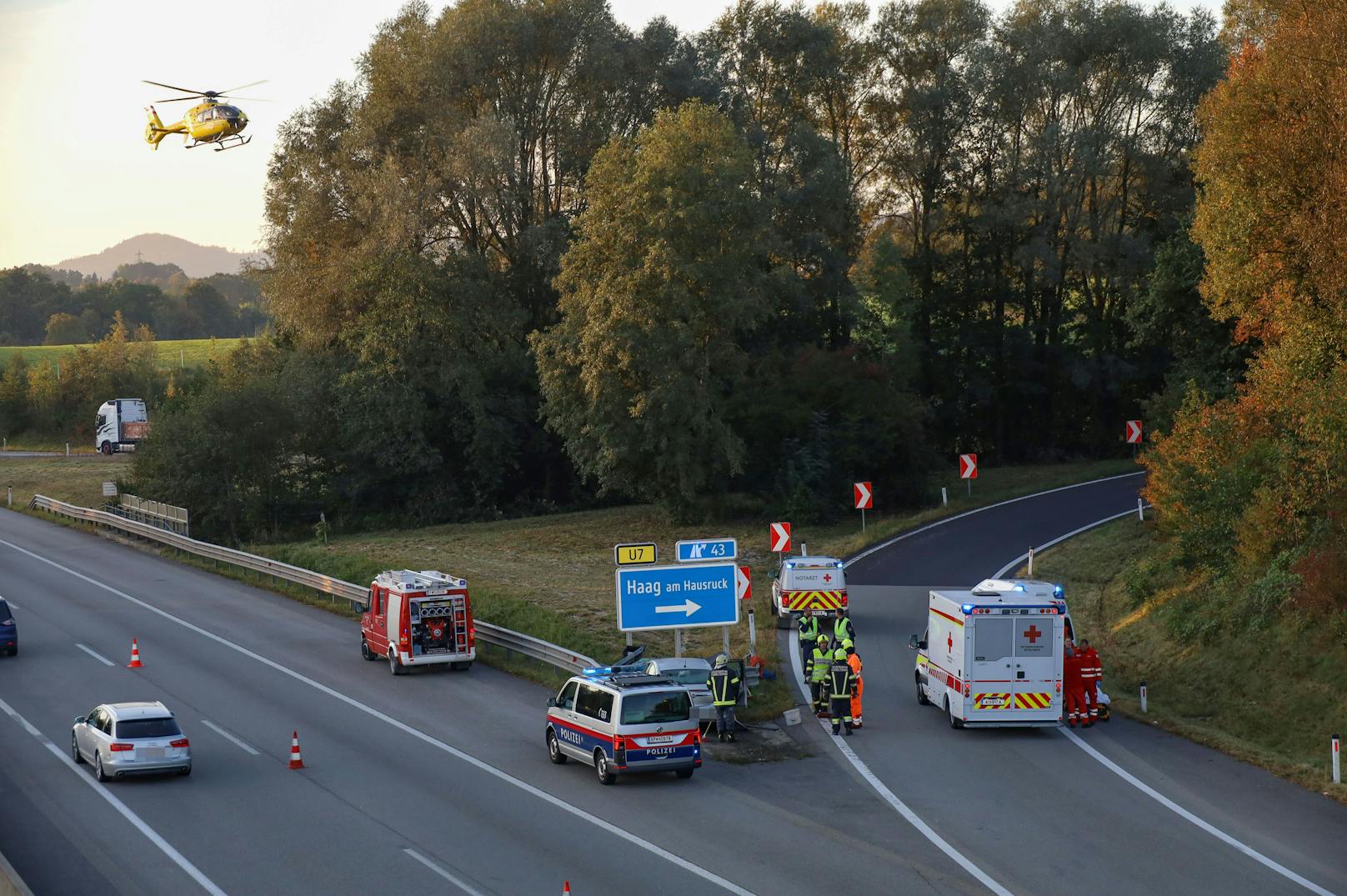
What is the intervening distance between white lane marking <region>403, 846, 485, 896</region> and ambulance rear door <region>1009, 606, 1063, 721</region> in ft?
36.8

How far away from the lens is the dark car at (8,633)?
3075 centimetres

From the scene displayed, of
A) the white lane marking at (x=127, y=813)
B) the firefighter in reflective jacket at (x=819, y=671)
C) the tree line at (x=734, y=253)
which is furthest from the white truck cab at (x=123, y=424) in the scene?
the firefighter in reflective jacket at (x=819, y=671)

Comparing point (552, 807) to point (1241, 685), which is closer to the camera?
point (552, 807)

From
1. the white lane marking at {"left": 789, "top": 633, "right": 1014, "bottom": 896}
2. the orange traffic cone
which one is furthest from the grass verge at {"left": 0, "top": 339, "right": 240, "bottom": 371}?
the white lane marking at {"left": 789, "top": 633, "right": 1014, "bottom": 896}

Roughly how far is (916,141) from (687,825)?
183ft

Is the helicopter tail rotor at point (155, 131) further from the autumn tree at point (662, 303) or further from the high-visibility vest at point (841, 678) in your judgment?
the high-visibility vest at point (841, 678)

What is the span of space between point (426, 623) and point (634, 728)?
10.6m

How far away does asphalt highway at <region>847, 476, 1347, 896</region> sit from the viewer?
15961 millimetres

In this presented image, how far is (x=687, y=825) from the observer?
18266mm

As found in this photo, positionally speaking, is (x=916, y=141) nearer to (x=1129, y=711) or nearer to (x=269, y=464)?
(x=269, y=464)

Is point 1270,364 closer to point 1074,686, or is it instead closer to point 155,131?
point 1074,686

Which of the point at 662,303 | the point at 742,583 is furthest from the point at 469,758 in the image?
the point at 662,303

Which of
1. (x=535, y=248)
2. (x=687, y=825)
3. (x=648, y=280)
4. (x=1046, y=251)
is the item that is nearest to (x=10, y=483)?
(x=535, y=248)

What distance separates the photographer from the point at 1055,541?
1719 inches
